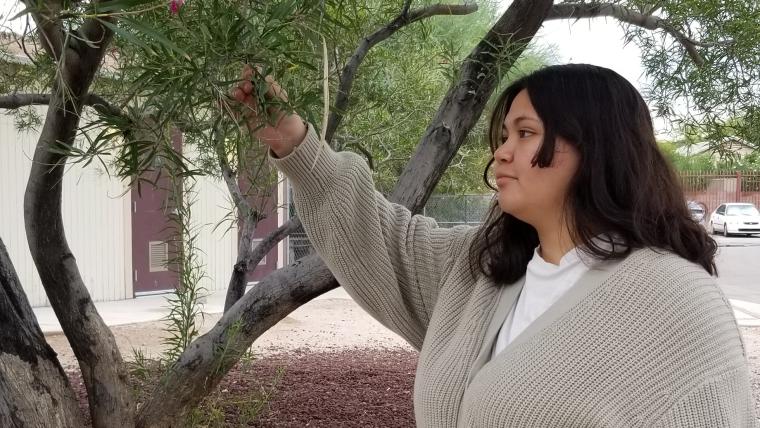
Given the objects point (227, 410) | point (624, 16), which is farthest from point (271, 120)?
point (227, 410)

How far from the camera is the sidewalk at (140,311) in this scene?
771cm

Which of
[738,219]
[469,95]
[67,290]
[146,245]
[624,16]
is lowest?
[738,219]

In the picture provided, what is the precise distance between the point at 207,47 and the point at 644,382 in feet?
2.90

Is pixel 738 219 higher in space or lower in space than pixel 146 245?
lower

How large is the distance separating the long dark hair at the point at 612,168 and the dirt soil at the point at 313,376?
2.38 meters

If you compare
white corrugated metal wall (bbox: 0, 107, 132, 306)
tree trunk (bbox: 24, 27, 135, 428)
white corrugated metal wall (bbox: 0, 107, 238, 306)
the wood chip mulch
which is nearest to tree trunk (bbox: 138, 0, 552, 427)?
tree trunk (bbox: 24, 27, 135, 428)

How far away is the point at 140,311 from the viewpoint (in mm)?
8461

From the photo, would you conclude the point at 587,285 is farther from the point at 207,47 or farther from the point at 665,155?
the point at 207,47

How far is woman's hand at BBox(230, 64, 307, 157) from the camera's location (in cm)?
102

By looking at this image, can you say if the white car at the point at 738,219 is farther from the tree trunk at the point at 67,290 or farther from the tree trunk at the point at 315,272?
the tree trunk at the point at 67,290

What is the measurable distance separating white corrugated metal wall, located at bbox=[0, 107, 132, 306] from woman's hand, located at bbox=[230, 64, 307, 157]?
274 inches

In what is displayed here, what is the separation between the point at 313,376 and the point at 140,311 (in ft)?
12.7

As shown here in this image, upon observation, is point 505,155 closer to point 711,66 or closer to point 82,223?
point 711,66

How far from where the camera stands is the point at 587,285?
4.50 feet
